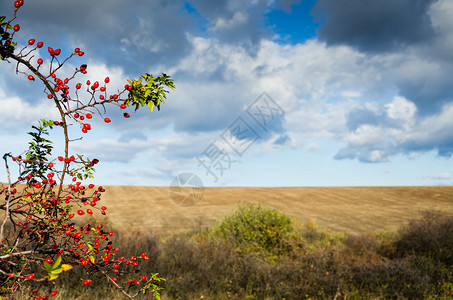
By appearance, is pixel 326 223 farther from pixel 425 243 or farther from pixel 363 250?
pixel 425 243

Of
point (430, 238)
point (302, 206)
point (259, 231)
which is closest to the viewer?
point (430, 238)

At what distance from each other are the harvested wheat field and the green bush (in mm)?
7649

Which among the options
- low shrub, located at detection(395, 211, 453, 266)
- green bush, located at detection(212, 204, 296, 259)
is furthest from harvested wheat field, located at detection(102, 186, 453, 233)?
low shrub, located at detection(395, 211, 453, 266)

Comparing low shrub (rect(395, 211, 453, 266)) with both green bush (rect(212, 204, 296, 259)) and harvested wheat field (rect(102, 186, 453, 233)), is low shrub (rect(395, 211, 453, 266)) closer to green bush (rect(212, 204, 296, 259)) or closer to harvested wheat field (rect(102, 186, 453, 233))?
green bush (rect(212, 204, 296, 259))

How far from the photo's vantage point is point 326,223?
28.5 meters

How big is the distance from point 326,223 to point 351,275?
67.0 ft

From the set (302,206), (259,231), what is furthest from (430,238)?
(302,206)

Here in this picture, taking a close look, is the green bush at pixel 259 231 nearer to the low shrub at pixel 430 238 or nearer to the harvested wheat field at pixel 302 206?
the low shrub at pixel 430 238

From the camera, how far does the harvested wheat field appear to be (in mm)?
28500

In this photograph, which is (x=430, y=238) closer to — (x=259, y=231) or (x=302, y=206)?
(x=259, y=231)

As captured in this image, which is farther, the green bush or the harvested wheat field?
the harvested wheat field

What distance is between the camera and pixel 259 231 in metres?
15.0

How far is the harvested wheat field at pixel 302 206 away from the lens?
28.5 meters

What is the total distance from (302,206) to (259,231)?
84.2 feet
